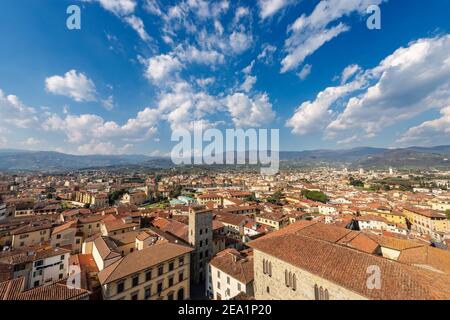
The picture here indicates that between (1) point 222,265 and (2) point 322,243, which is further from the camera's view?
(1) point 222,265

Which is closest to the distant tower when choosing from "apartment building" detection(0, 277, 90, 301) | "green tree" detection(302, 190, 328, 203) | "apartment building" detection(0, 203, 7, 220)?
"apartment building" detection(0, 277, 90, 301)

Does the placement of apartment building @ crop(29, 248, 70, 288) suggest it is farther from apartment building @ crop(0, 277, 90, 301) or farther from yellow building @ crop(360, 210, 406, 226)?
yellow building @ crop(360, 210, 406, 226)

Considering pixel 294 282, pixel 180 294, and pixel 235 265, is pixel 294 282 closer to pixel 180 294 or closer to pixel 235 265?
pixel 235 265

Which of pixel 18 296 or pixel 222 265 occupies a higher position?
pixel 18 296

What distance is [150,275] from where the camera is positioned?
1852cm

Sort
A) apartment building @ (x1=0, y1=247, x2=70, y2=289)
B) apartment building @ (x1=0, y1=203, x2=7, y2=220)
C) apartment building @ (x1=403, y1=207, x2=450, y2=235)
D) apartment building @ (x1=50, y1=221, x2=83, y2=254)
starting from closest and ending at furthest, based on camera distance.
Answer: apartment building @ (x1=0, y1=247, x2=70, y2=289) < apartment building @ (x1=50, y1=221, x2=83, y2=254) < apartment building @ (x1=403, y1=207, x2=450, y2=235) < apartment building @ (x1=0, y1=203, x2=7, y2=220)

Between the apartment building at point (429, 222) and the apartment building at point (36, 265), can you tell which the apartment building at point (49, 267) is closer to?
the apartment building at point (36, 265)

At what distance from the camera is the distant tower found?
2458cm

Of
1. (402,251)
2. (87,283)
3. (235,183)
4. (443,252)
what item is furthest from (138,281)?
(235,183)

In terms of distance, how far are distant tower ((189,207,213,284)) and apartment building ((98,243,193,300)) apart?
320cm

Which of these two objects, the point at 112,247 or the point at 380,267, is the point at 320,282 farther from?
the point at 112,247

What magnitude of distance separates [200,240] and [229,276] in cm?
718
